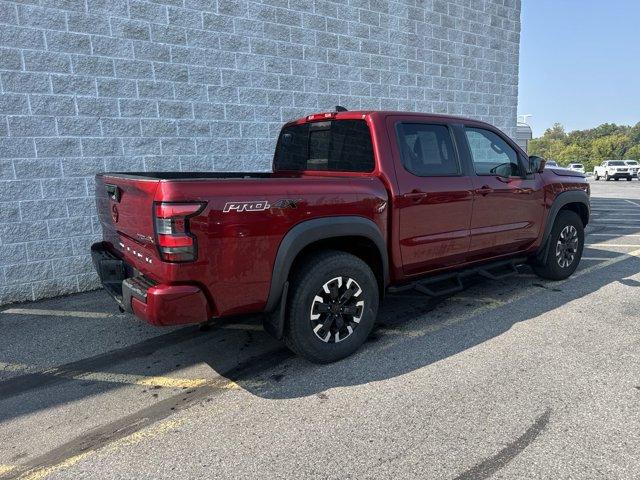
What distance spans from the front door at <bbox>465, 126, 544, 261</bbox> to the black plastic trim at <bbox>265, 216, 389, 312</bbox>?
4.85 feet

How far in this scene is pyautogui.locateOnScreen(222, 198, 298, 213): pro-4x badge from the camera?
9.78 ft

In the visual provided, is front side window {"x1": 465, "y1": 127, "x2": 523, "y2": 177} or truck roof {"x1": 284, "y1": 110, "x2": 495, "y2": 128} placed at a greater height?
truck roof {"x1": 284, "y1": 110, "x2": 495, "y2": 128}

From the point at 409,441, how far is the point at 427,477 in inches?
12.0

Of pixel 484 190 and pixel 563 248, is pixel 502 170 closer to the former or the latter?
pixel 484 190

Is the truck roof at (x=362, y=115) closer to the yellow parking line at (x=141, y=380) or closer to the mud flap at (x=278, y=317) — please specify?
the mud flap at (x=278, y=317)

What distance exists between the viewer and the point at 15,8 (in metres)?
5.17

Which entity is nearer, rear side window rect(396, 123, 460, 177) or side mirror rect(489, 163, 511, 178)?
rear side window rect(396, 123, 460, 177)

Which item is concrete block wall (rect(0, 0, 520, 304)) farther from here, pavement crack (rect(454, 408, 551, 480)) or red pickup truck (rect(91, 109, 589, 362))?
pavement crack (rect(454, 408, 551, 480))

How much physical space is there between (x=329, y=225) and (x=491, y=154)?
7.89 feet

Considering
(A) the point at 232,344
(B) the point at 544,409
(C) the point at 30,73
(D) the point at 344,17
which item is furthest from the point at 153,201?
(D) the point at 344,17

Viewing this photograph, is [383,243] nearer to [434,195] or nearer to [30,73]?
[434,195]

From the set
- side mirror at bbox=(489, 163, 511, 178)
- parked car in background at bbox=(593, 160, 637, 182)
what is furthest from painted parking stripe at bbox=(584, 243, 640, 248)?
parked car in background at bbox=(593, 160, 637, 182)

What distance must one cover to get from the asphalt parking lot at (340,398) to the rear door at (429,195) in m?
0.74

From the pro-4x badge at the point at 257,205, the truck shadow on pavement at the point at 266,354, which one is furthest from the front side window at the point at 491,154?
the pro-4x badge at the point at 257,205
